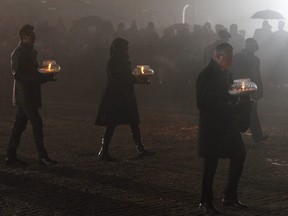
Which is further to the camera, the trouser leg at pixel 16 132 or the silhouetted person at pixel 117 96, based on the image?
the silhouetted person at pixel 117 96

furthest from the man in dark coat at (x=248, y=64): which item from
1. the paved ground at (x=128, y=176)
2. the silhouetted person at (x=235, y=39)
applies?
the silhouetted person at (x=235, y=39)

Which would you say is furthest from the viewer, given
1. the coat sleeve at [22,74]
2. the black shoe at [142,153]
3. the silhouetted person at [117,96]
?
the black shoe at [142,153]

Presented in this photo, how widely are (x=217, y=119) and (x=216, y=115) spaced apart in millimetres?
42

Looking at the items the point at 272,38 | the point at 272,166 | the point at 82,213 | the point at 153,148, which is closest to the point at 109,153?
the point at 153,148

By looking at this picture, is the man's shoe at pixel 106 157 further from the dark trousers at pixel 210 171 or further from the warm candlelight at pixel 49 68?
the dark trousers at pixel 210 171

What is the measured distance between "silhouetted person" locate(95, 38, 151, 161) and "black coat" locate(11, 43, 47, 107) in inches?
42.8

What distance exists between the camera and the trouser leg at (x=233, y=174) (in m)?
6.68

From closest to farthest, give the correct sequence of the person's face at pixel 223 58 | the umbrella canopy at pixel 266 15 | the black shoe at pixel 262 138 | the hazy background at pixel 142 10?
1. the person's face at pixel 223 58
2. the black shoe at pixel 262 138
3. the umbrella canopy at pixel 266 15
4. the hazy background at pixel 142 10

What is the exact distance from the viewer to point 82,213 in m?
6.66

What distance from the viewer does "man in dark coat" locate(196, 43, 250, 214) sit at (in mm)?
6484

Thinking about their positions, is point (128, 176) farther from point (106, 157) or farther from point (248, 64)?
point (248, 64)

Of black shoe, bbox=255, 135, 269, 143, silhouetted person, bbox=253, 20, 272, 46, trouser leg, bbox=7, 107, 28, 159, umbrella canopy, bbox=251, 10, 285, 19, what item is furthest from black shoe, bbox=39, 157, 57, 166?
umbrella canopy, bbox=251, 10, 285, 19

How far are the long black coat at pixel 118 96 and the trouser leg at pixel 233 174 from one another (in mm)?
3022

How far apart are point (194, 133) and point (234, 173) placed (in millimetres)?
5355
